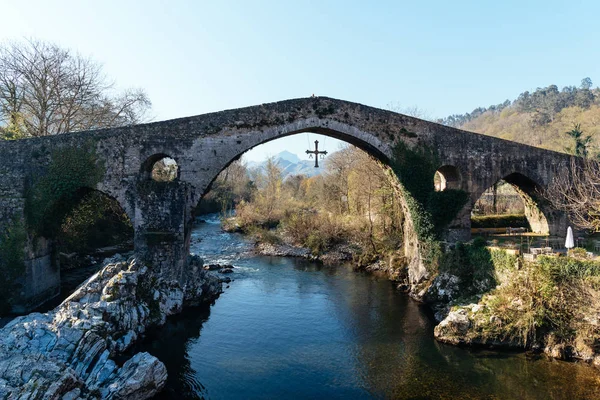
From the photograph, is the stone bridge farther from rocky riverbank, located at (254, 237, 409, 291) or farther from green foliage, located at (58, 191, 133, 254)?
green foliage, located at (58, 191, 133, 254)

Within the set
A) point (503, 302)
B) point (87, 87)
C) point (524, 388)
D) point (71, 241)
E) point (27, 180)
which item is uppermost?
point (87, 87)

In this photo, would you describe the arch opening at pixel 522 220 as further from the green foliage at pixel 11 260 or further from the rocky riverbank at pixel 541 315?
the green foliage at pixel 11 260

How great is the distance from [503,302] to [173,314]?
11345 mm

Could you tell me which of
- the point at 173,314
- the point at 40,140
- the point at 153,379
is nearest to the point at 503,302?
the point at 153,379

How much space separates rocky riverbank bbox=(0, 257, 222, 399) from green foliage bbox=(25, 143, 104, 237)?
3737 millimetres

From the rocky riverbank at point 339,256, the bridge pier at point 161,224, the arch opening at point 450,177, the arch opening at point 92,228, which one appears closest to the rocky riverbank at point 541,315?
the rocky riverbank at point 339,256

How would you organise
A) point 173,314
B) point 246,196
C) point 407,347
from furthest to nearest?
point 246,196
point 173,314
point 407,347

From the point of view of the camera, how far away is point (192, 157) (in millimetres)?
15742

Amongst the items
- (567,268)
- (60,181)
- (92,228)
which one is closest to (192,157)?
(60,181)

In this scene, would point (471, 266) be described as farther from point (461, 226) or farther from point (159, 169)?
point (159, 169)

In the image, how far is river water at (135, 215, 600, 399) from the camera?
959 centimetres

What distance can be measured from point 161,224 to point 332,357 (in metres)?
7.99

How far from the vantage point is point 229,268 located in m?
21.2

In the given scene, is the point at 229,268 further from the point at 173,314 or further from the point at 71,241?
the point at 71,241
